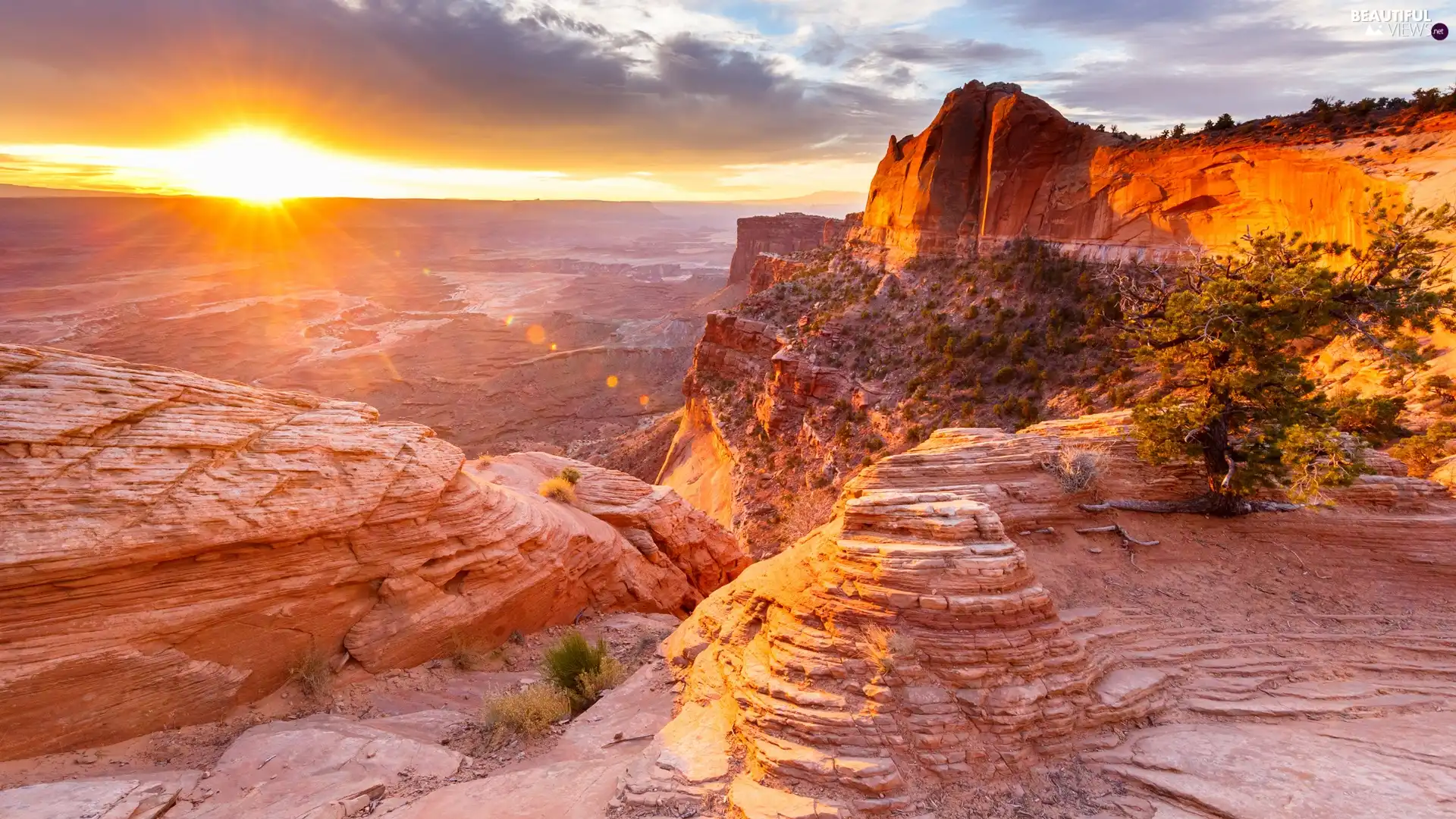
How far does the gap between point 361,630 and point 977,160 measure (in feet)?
141

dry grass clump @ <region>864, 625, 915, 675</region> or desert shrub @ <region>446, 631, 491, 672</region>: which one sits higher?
dry grass clump @ <region>864, 625, 915, 675</region>

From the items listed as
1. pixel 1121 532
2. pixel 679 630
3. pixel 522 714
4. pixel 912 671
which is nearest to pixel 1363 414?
pixel 1121 532

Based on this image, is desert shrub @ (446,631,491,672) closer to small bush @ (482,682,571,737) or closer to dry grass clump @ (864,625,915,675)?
small bush @ (482,682,571,737)

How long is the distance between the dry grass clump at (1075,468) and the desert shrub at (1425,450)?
7.65m

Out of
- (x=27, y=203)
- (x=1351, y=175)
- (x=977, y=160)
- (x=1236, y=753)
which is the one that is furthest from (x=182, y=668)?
(x=27, y=203)

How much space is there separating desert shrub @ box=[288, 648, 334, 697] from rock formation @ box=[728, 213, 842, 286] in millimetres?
92196

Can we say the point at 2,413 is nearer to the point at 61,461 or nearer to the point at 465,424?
the point at 61,461

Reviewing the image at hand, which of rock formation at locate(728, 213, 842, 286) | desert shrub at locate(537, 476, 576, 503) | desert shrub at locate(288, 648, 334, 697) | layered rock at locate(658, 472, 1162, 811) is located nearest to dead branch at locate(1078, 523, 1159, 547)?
layered rock at locate(658, 472, 1162, 811)

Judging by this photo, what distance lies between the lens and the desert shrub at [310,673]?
422 inches

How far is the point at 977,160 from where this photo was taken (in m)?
41.5

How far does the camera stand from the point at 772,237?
10219 cm

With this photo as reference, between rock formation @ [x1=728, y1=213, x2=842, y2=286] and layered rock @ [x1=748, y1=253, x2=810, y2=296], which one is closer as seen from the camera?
layered rock @ [x1=748, y1=253, x2=810, y2=296]

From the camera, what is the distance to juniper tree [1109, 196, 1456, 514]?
950 cm

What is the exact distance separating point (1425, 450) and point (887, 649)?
44.7 ft
